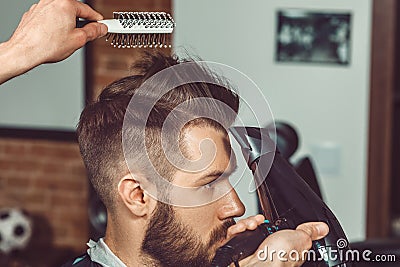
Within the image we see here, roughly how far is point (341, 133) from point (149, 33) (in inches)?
60.7

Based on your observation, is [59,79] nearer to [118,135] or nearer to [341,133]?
[341,133]

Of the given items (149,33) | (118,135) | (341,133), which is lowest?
(341,133)

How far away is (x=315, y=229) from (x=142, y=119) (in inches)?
12.3

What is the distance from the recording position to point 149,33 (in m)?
1.17

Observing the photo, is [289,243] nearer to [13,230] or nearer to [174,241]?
[174,241]

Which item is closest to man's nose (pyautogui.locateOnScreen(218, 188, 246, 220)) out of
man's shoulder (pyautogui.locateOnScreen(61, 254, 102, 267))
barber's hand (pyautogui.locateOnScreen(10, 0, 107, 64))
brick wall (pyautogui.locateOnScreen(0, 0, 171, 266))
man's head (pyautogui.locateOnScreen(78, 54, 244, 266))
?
man's head (pyautogui.locateOnScreen(78, 54, 244, 266))

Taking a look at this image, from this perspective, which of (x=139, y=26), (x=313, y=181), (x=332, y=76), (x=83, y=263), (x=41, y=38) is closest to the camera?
(x=41, y=38)

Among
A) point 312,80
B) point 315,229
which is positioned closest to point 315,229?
point 315,229

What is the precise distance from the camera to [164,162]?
1.20 meters

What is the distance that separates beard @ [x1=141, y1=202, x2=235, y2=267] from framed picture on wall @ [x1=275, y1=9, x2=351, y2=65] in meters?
1.47

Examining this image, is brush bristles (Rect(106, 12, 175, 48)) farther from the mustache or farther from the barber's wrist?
the mustache

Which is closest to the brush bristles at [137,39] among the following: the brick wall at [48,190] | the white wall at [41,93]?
the white wall at [41,93]

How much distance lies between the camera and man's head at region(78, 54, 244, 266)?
1188 mm

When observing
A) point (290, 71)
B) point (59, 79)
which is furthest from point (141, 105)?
point (59, 79)
